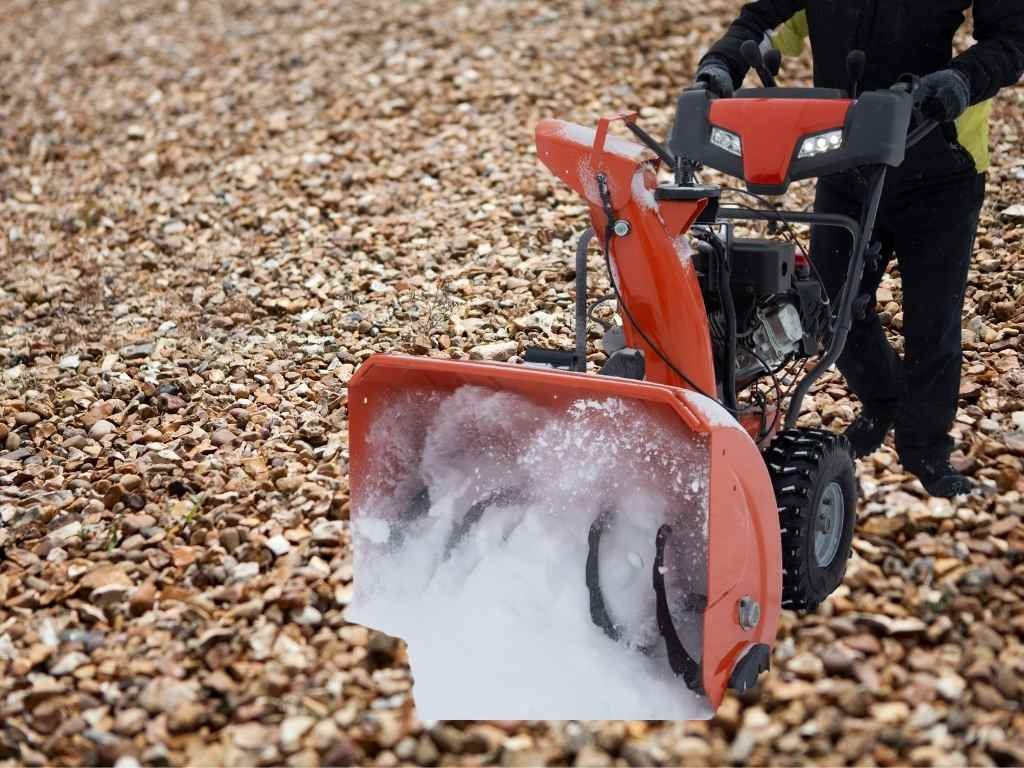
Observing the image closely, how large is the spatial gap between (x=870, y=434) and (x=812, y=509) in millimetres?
1008

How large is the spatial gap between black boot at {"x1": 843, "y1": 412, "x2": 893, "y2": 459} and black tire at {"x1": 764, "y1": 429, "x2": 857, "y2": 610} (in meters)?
0.66

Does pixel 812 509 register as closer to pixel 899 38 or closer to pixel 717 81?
pixel 717 81

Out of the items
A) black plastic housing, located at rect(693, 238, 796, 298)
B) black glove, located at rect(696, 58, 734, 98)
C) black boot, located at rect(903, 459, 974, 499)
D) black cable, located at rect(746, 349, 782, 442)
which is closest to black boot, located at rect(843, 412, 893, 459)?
black boot, located at rect(903, 459, 974, 499)

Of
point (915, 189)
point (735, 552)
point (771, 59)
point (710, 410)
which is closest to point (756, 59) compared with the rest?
point (771, 59)

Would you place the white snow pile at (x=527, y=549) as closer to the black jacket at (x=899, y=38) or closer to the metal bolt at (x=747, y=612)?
the metal bolt at (x=747, y=612)

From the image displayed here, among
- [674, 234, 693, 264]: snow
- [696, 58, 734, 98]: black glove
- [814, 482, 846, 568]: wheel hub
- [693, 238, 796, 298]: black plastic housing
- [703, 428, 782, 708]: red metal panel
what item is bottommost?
[814, 482, 846, 568]: wheel hub

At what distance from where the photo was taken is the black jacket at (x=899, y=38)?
3145 mm

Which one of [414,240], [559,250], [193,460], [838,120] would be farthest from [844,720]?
[414,240]

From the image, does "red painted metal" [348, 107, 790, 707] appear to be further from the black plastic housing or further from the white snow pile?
the black plastic housing

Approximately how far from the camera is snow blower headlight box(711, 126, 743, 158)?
312 cm

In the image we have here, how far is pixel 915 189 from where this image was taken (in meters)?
3.56

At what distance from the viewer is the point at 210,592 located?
129 inches

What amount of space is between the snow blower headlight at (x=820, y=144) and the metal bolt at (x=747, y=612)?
105 centimetres

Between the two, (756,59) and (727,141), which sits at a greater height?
(756,59)
